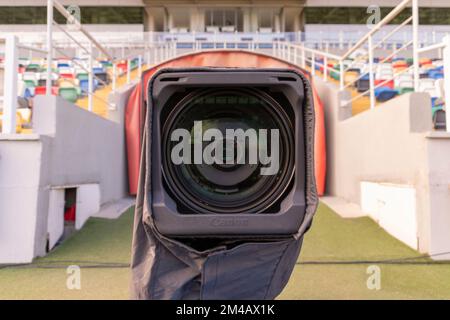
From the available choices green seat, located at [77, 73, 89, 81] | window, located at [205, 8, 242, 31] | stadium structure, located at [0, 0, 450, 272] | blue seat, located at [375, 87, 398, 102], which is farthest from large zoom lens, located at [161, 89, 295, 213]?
window, located at [205, 8, 242, 31]

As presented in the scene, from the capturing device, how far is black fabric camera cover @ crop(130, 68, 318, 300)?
41.9 inches

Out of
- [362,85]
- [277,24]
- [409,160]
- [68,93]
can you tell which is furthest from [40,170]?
[277,24]

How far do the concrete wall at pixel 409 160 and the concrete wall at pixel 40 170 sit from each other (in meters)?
2.07

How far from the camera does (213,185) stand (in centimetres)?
110

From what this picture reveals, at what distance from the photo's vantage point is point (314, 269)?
1952 millimetres

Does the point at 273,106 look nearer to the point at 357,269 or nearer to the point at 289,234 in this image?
the point at 289,234

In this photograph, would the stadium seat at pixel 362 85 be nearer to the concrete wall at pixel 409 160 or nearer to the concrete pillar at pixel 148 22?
the concrete wall at pixel 409 160

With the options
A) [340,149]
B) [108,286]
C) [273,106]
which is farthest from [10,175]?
[340,149]

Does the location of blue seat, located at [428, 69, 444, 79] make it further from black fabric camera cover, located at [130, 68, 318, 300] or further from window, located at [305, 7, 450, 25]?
black fabric camera cover, located at [130, 68, 318, 300]

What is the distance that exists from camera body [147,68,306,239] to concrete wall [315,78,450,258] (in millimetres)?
1394

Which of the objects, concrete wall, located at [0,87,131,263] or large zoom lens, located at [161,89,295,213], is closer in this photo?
large zoom lens, located at [161,89,295,213]

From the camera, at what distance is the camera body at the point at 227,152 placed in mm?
1025

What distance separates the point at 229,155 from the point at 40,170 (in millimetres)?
1507

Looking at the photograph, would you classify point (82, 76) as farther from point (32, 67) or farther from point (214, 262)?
point (214, 262)
